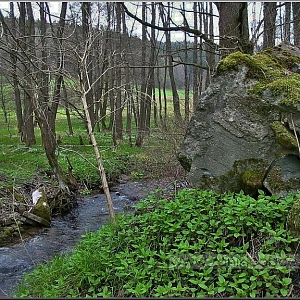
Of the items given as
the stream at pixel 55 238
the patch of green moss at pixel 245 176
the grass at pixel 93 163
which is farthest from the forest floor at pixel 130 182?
the patch of green moss at pixel 245 176

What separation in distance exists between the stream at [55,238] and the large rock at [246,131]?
273 centimetres

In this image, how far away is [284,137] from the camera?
4875 mm

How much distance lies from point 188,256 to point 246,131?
2.08 metres

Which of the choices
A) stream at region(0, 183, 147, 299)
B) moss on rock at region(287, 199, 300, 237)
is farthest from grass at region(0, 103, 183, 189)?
moss on rock at region(287, 199, 300, 237)

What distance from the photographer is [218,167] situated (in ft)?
17.7

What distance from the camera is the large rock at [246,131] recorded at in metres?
4.96

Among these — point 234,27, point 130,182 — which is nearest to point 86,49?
point 234,27

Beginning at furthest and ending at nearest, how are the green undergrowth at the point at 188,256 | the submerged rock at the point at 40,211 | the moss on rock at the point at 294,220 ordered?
the submerged rock at the point at 40,211 → the moss on rock at the point at 294,220 → the green undergrowth at the point at 188,256

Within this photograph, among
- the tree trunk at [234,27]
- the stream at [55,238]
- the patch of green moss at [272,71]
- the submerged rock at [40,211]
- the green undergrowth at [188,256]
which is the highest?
the tree trunk at [234,27]

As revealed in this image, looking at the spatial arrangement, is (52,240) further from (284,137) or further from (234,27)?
(234,27)

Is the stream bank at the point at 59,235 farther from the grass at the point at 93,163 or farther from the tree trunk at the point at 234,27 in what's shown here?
the tree trunk at the point at 234,27

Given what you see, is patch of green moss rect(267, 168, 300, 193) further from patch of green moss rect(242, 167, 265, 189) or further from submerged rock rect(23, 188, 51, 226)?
submerged rock rect(23, 188, 51, 226)

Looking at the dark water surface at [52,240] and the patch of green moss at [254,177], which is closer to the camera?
the patch of green moss at [254,177]

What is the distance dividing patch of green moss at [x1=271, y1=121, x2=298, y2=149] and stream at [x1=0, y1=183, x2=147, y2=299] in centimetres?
364
